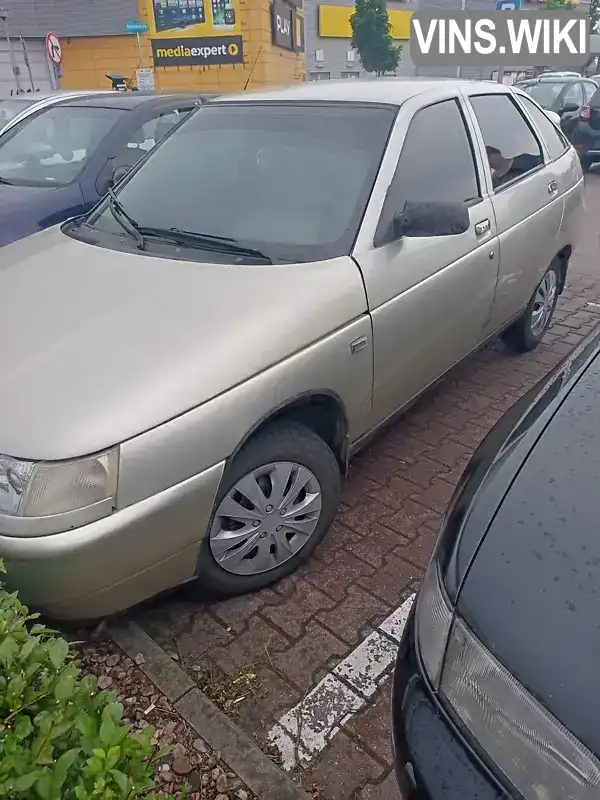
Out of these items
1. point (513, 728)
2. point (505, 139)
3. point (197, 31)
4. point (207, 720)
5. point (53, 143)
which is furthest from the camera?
point (197, 31)

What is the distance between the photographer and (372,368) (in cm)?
267

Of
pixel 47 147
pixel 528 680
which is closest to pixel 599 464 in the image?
pixel 528 680

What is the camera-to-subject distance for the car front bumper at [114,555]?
185 centimetres

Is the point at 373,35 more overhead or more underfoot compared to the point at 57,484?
more underfoot

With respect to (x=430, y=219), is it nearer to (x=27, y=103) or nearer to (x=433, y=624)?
(x=433, y=624)

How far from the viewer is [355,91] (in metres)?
3.16

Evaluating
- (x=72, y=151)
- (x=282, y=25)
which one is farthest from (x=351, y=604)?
(x=282, y=25)

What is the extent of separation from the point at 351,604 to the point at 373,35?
34.9 meters

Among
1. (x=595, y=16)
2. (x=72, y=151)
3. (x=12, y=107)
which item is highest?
(x=12, y=107)

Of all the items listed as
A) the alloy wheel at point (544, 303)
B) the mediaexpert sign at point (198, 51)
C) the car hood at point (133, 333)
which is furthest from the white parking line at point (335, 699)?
the mediaexpert sign at point (198, 51)

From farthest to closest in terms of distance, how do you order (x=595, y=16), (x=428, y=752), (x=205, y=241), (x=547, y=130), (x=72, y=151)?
(x=595, y=16) → (x=72, y=151) → (x=547, y=130) → (x=205, y=241) → (x=428, y=752)

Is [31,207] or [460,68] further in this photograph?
[460,68]

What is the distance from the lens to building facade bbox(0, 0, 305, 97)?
19719 mm

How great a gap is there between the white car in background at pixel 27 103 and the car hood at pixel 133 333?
4091 millimetres
